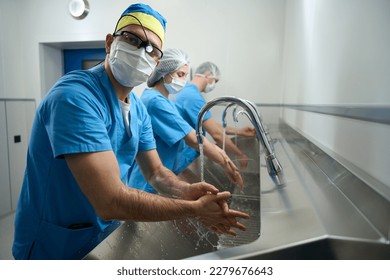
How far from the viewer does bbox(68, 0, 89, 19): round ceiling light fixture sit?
0.90 metres

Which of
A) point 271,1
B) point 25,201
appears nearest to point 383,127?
point 25,201

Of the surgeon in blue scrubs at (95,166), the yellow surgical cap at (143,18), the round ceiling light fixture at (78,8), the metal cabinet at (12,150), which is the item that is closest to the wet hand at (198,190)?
the surgeon in blue scrubs at (95,166)

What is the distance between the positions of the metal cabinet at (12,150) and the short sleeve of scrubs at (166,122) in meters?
0.81

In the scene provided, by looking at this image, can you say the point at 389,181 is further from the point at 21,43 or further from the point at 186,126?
the point at 21,43

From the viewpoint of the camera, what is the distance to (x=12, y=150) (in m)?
1.43

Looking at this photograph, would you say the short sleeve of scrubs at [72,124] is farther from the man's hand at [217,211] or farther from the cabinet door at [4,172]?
the cabinet door at [4,172]

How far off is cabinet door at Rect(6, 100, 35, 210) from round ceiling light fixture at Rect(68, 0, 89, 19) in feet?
2.30

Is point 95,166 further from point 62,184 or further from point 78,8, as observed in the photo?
point 78,8

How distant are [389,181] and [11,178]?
1.70 m

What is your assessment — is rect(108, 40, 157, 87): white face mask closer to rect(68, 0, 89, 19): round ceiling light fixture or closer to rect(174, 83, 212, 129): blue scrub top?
rect(68, 0, 89, 19): round ceiling light fixture

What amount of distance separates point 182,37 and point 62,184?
1101 millimetres

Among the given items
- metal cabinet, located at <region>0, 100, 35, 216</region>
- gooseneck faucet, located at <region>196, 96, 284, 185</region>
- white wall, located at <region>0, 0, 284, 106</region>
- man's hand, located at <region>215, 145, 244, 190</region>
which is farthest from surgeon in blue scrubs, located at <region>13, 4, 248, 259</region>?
metal cabinet, located at <region>0, 100, 35, 216</region>

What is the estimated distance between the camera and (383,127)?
383mm
